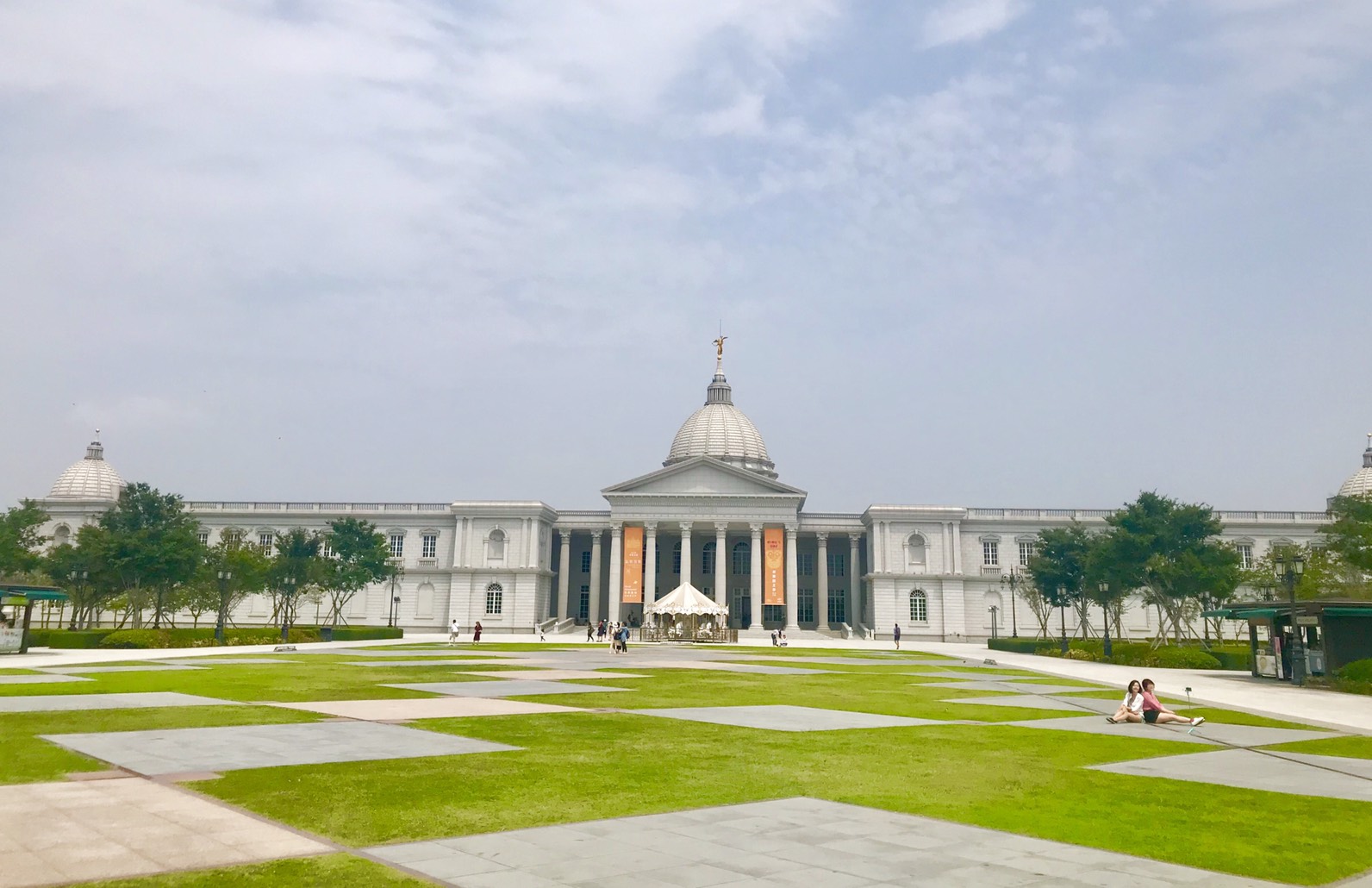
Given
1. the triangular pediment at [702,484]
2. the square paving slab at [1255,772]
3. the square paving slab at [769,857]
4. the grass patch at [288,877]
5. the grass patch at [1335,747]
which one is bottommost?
the grass patch at [1335,747]

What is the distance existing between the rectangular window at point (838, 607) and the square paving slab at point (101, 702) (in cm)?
8505

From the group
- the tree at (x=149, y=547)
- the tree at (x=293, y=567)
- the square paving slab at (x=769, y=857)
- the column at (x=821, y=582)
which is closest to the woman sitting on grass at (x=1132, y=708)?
the square paving slab at (x=769, y=857)

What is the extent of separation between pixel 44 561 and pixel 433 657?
140ft

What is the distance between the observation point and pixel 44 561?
67.5 metres

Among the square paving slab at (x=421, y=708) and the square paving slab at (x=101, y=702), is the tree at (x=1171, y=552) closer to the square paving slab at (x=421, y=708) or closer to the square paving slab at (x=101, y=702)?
the square paving slab at (x=421, y=708)

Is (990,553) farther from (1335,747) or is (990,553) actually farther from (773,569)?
(1335,747)

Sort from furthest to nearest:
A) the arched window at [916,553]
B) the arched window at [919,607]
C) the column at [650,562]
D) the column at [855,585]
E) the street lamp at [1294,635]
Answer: the column at [855,585] → the arched window at [916,553] → the arched window at [919,607] → the column at [650,562] → the street lamp at [1294,635]

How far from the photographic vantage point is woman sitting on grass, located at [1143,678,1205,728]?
1895cm

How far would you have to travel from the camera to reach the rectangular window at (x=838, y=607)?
10144 cm

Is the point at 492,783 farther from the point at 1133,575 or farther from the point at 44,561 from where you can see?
the point at 44,561

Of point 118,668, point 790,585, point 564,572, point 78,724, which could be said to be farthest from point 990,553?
point 78,724

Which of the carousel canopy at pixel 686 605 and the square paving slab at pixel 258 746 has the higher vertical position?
the carousel canopy at pixel 686 605

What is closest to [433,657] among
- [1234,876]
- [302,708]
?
[302,708]

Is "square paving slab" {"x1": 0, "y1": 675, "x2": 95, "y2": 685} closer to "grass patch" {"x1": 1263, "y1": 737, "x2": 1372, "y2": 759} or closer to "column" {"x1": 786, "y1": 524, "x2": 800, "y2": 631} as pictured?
"grass patch" {"x1": 1263, "y1": 737, "x2": 1372, "y2": 759}
